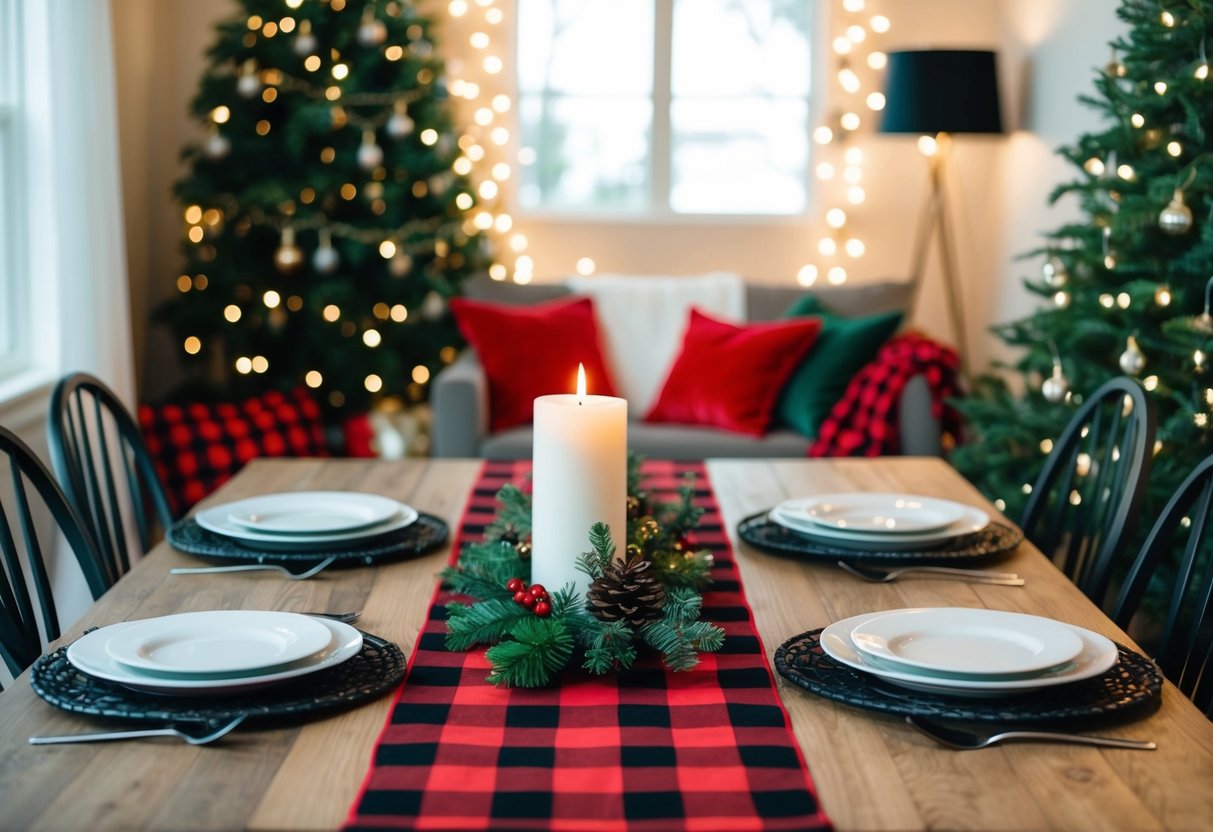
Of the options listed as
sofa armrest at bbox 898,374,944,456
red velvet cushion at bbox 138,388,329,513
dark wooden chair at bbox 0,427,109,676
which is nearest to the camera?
dark wooden chair at bbox 0,427,109,676

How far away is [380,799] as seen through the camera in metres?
0.97

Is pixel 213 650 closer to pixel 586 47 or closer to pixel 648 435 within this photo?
pixel 648 435

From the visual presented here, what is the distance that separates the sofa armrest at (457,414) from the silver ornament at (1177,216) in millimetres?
1827

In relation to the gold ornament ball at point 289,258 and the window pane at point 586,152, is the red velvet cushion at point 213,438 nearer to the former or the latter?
the gold ornament ball at point 289,258

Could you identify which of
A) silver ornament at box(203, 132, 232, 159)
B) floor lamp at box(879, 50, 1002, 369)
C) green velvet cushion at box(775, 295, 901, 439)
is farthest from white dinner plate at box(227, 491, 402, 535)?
floor lamp at box(879, 50, 1002, 369)

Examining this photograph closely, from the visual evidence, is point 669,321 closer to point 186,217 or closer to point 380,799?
point 186,217

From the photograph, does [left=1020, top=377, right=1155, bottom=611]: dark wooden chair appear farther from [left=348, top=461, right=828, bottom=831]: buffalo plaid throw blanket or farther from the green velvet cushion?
the green velvet cushion

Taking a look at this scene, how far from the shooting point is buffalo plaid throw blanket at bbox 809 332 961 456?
357 centimetres

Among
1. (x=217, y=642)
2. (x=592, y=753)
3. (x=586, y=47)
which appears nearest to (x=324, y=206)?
(x=586, y=47)

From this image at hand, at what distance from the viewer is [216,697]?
114 cm

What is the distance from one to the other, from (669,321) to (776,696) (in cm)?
301

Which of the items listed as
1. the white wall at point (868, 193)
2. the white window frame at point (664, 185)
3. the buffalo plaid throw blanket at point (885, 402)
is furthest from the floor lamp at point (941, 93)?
the buffalo plaid throw blanket at point (885, 402)

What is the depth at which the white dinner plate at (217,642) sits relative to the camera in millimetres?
1135

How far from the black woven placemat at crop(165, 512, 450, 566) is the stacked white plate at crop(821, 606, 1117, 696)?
596mm
